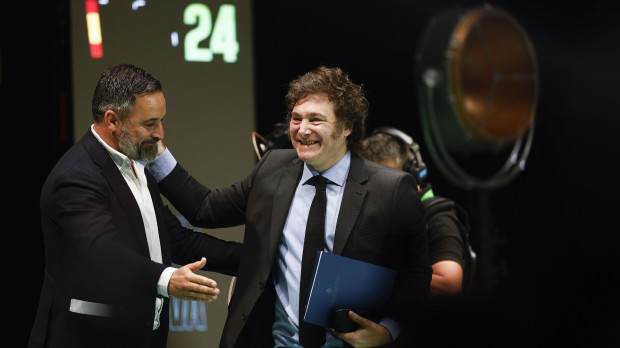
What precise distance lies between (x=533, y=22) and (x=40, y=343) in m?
4.07

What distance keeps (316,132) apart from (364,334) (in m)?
0.72

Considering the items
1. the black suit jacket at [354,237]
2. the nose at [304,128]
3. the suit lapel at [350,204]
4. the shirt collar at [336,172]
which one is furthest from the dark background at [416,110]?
the nose at [304,128]

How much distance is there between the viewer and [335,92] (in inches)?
104

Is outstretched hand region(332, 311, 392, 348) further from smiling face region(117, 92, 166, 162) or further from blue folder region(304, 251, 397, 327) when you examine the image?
smiling face region(117, 92, 166, 162)

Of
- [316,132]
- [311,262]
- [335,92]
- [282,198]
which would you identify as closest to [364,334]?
[311,262]

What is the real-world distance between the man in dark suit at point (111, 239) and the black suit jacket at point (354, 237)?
25 centimetres

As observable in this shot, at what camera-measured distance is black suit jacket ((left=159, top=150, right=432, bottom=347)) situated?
8.36 feet

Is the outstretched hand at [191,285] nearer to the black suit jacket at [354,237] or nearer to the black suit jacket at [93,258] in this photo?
the black suit jacket at [93,258]

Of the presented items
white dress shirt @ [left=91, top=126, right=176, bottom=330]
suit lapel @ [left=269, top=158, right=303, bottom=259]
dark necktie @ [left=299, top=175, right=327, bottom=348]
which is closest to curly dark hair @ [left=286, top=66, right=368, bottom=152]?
suit lapel @ [left=269, top=158, right=303, bottom=259]

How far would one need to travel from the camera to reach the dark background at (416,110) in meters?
3.39

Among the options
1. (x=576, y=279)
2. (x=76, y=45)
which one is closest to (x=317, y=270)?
(x=576, y=279)

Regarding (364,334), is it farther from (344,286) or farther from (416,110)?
(416,110)

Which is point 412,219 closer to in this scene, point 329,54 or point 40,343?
point 40,343

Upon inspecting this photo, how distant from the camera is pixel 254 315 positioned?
2.56 meters
